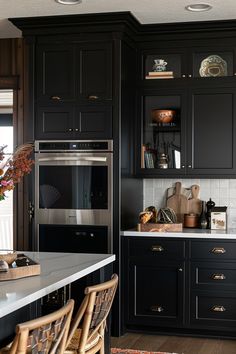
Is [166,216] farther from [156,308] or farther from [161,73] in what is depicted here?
[161,73]

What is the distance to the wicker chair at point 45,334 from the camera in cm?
242

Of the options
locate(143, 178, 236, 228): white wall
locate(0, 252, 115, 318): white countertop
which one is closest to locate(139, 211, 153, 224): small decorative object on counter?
locate(143, 178, 236, 228): white wall

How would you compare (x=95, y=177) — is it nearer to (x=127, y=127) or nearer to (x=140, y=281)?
(x=127, y=127)

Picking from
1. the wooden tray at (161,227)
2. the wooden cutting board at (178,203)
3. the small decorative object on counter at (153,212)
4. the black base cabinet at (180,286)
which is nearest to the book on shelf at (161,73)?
the wooden cutting board at (178,203)

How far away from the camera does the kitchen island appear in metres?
2.69

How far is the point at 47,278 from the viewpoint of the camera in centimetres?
324

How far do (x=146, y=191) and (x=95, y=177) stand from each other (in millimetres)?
886

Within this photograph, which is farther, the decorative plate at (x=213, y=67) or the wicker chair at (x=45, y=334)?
the decorative plate at (x=213, y=67)

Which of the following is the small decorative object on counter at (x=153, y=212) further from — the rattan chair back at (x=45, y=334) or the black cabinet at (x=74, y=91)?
the rattan chair back at (x=45, y=334)

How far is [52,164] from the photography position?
5562 mm

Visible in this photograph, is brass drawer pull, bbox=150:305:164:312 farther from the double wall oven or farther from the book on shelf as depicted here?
the book on shelf

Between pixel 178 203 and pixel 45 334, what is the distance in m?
3.61

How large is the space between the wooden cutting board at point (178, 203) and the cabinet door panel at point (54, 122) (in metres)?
1.18

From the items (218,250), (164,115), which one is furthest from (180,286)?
(164,115)
